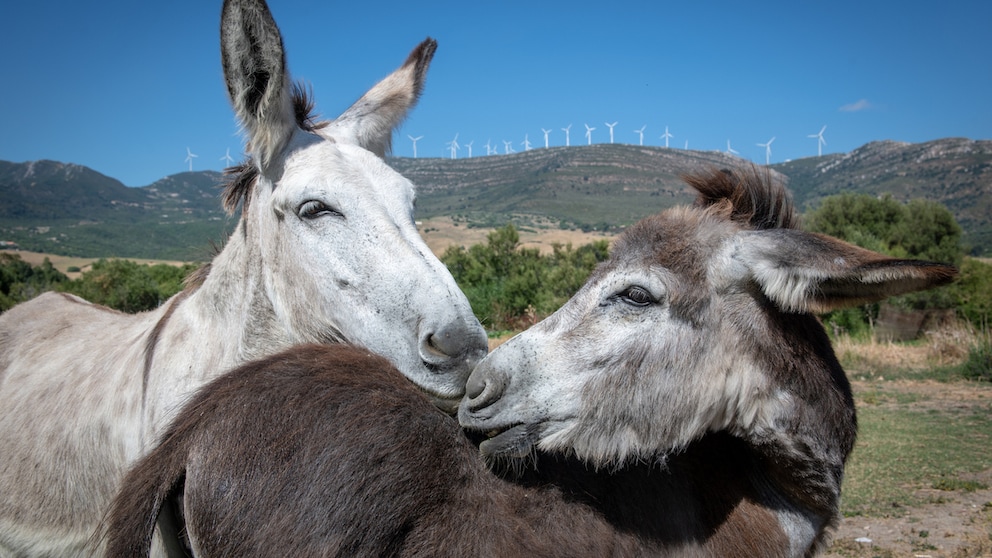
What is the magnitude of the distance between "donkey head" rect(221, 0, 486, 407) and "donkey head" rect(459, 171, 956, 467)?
0.89 ft

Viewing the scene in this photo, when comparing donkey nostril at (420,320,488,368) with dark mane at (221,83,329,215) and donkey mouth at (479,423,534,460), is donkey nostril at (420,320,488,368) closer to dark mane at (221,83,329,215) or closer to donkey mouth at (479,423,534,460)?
donkey mouth at (479,423,534,460)

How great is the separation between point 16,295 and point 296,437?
23689 millimetres

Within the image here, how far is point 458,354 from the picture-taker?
102 inches

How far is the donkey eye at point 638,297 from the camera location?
9.47ft

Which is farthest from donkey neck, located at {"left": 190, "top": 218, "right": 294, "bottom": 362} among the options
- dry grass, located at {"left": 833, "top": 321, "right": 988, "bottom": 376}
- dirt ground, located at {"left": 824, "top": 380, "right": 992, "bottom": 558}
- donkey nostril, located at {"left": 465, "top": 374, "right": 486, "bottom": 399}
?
dry grass, located at {"left": 833, "top": 321, "right": 988, "bottom": 376}

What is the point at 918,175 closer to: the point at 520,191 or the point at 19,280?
the point at 520,191

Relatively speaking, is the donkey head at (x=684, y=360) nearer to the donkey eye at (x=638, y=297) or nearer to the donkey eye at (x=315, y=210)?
the donkey eye at (x=638, y=297)

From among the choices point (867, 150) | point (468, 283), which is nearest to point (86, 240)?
point (468, 283)

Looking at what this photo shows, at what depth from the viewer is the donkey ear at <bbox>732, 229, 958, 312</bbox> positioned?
92.5 inches

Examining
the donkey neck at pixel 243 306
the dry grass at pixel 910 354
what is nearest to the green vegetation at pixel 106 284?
the donkey neck at pixel 243 306

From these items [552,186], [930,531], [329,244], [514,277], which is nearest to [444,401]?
[329,244]

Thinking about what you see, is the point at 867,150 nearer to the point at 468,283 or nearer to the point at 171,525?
the point at 468,283

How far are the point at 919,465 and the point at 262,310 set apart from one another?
8.78 m

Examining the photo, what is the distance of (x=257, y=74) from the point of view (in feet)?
9.84
